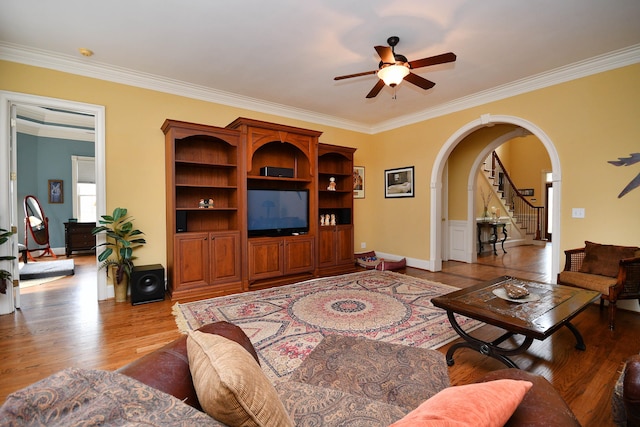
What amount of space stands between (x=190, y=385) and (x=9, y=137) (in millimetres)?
4107

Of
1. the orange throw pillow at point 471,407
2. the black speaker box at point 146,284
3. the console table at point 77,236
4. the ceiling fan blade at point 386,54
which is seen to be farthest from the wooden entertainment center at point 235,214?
the console table at point 77,236

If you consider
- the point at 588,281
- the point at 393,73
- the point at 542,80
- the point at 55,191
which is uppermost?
the point at 542,80

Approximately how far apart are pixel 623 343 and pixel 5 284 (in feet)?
19.7

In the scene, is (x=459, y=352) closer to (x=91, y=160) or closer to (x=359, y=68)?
(x=359, y=68)

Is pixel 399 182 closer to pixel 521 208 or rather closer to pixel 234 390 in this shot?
pixel 234 390

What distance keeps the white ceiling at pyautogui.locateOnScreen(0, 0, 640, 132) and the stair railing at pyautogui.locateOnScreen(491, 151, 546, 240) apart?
18.1 feet

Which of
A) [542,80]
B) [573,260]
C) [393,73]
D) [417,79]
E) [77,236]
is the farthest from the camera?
[77,236]

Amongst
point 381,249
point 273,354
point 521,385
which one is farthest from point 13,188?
point 381,249

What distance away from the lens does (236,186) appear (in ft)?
13.7

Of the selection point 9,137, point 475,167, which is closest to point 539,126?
point 475,167

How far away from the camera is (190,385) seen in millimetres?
→ 924

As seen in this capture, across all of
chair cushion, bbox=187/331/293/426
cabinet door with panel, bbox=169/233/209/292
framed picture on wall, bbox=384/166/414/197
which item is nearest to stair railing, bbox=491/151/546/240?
framed picture on wall, bbox=384/166/414/197

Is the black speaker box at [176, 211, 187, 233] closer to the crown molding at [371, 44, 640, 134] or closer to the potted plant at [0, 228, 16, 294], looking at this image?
the potted plant at [0, 228, 16, 294]

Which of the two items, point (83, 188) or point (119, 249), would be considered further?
point (83, 188)
